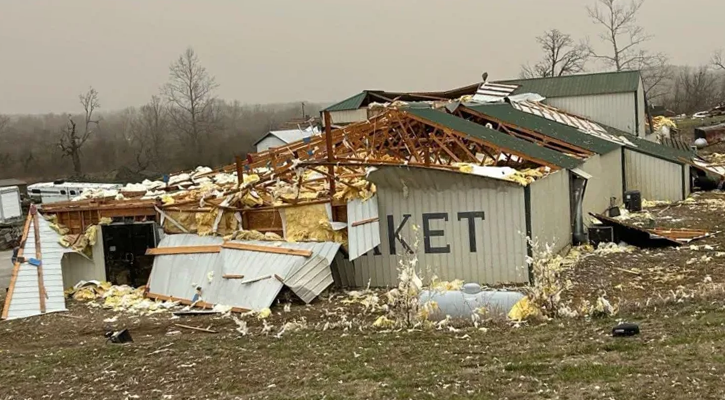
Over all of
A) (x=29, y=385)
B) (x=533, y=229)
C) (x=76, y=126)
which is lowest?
(x=29, y=385)

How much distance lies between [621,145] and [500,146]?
1072 cm

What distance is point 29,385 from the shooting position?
832cm

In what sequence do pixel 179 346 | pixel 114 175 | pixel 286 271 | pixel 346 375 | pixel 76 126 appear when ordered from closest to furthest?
1. pixel 346 375
2. pixel 179 346
3. pixel 286 271
4. pixel 114 175
5. pixel 76 126

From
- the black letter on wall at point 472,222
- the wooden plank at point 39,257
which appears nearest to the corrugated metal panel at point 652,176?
the black letter on wall at point 472,222

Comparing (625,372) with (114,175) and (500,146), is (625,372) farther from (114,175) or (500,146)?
(114,175)

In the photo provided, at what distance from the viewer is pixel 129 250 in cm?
1673

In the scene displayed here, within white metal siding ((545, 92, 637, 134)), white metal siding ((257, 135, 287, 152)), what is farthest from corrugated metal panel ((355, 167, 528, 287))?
white metal siding ((257, 135, 287, 152))

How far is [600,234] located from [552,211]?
247 cm

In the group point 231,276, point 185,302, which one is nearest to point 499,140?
point 231,276

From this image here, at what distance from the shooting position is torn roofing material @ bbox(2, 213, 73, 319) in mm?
14562

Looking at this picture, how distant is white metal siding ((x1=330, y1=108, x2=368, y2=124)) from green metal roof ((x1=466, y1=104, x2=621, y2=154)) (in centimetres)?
813

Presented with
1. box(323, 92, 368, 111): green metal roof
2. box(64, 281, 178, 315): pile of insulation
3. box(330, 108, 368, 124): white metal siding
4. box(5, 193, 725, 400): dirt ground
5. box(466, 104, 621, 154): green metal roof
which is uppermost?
box(323, 92, 368, 111): green metal roof

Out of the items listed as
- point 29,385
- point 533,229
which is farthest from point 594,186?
point 29,385

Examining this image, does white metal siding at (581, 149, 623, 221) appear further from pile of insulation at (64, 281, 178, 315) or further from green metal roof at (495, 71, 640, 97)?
pile of insulation at (64, 281, 178, 315)
